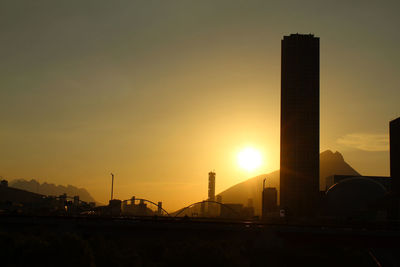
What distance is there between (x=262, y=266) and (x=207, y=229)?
1133 cm

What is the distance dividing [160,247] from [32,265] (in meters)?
42.4

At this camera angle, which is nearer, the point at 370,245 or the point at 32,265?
the point at 32,265

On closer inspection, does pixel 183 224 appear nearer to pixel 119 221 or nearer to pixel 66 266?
pixel 119 221

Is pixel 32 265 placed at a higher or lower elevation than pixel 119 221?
lower

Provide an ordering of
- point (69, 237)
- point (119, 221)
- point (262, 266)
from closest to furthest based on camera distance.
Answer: point (69, 237) < point (262, 266) < point (119, 221)

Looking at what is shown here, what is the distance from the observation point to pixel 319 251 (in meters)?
103

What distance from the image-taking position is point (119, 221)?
8906cm

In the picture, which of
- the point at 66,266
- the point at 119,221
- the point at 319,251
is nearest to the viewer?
the point at 66,266

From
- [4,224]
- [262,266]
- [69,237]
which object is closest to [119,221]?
[69,237]

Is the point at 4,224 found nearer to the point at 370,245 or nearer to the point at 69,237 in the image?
the point at 69,237

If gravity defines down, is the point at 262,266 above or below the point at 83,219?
below

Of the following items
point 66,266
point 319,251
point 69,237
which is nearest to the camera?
point 66,266

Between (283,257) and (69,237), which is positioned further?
(283,257)

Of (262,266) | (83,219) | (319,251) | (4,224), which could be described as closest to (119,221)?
(83,219)
